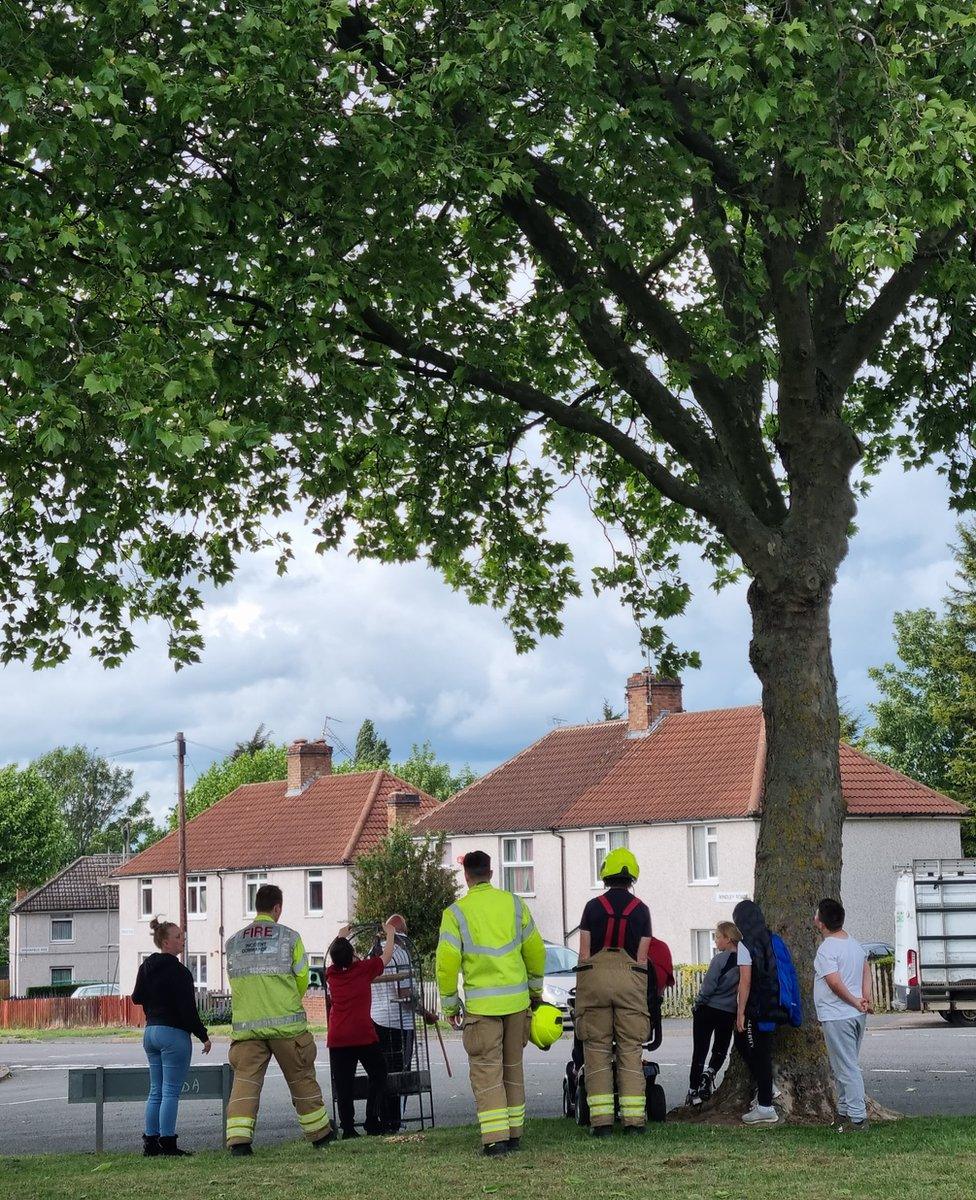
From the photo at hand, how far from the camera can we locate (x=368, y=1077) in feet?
44.5

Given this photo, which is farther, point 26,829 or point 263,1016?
point 26,829

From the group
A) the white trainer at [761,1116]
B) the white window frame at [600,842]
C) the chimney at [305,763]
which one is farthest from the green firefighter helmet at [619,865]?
the chimney at [305,763]

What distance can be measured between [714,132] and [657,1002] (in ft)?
21.6

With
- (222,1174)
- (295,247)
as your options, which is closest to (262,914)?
(222,1174)

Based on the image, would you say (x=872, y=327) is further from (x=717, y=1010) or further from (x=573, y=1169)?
(x=573, y=1169)

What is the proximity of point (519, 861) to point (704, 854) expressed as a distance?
7.50 metres

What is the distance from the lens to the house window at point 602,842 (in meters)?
46.8

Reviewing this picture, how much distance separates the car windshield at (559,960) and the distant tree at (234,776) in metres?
61.9

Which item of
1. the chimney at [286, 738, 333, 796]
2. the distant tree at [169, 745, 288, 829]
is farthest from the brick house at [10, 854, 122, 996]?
the chimney at [286, 738, 333, 796]

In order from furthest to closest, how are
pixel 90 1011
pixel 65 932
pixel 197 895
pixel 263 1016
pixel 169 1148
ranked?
pixel 65 932
pixel 197 895
pixel 90 1011
pixel 169 1148
pixel 263 1016

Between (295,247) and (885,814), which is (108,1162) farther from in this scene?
(885,814)

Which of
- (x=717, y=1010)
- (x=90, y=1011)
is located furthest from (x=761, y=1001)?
(x=90, y=1011)

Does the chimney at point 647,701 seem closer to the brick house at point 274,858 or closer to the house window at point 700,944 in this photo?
the house window at point 700,944

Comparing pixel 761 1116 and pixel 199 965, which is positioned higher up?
pixel 761 1116
